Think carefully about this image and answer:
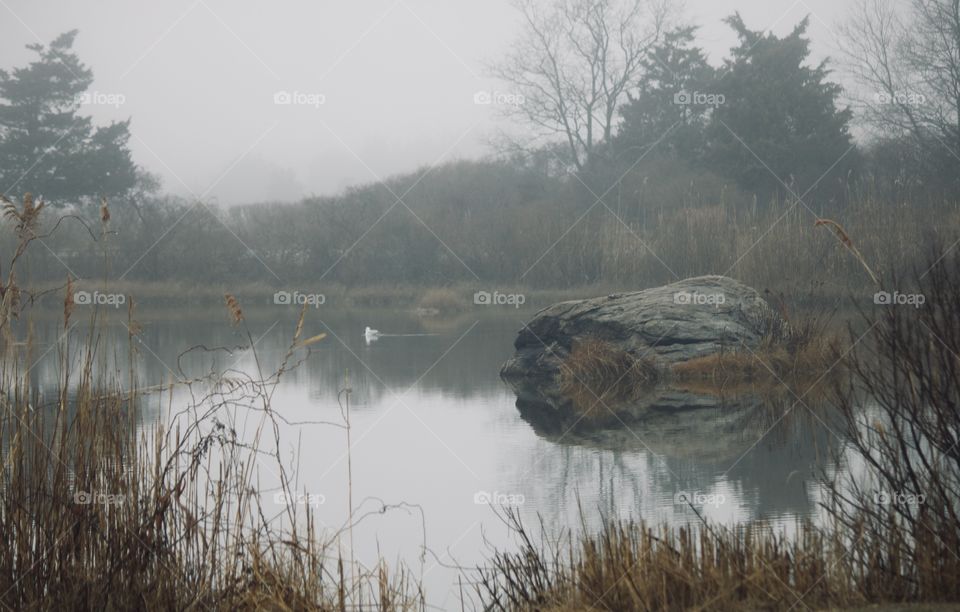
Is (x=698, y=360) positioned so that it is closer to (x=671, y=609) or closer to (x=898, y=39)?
(x=671, y=609)

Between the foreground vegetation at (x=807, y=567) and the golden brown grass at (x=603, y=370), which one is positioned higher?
the golden brown grass at (x=603, y=370)

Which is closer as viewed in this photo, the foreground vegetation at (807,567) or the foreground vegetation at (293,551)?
the foreground vegetation at (807,567)

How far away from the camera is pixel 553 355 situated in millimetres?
10953

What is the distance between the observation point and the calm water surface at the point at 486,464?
457cm

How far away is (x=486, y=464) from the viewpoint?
6.18 m

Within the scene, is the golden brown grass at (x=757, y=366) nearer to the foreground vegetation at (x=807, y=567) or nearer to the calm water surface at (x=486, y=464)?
the calm water surface at (x=486, y=464)

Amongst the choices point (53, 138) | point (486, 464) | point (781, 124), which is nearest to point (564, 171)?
point (781, 124)

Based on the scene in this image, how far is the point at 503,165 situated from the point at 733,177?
805 centimetres

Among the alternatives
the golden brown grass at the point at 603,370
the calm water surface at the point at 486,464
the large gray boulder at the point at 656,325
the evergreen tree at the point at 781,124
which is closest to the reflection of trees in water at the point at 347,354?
the calm water surface at the point at 486,464

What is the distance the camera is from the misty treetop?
2708cm

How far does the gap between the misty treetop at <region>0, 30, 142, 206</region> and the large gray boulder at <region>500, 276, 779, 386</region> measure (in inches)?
797

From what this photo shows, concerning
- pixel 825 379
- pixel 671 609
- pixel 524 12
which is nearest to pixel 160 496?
pixel 671 609

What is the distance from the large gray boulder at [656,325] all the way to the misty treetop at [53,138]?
66.4ft

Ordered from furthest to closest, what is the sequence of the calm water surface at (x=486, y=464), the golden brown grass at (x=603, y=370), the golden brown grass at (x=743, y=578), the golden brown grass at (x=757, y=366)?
the golden brown grass at (x=603, y=370), the golden brown grass at (x=757, y=366), the calm water surface at (x=486, y=464), the golden brown grass at (x=743, y=578)
